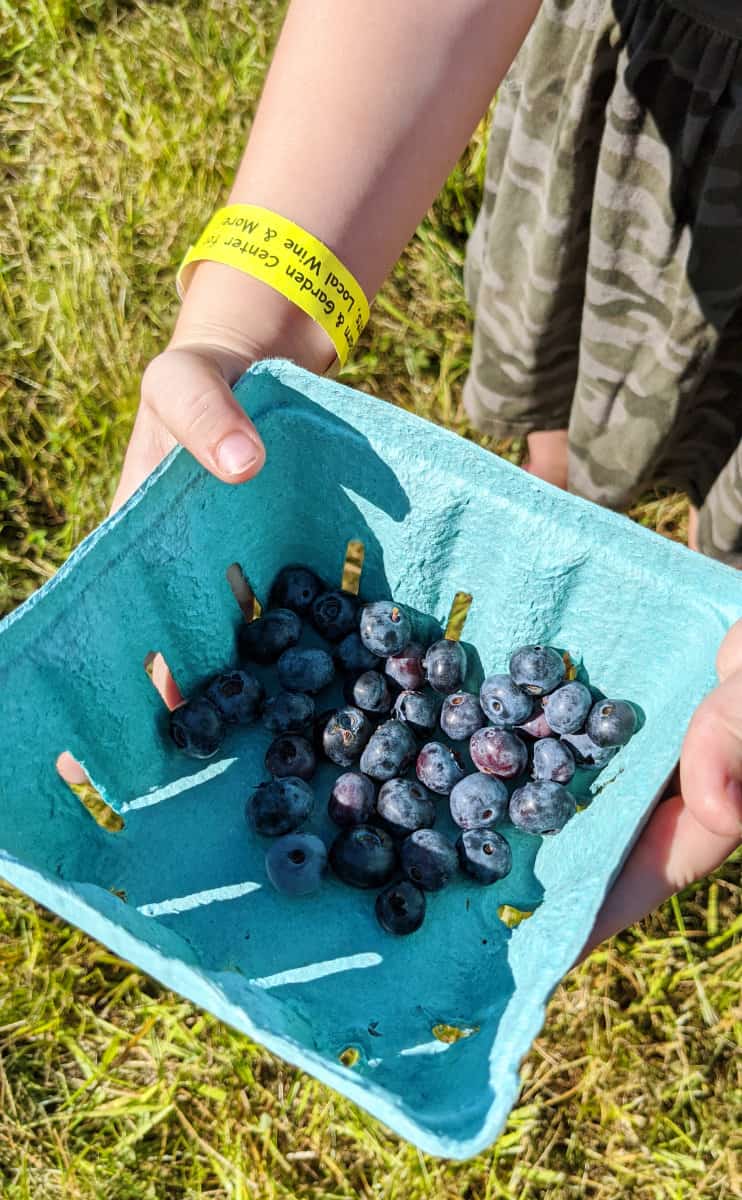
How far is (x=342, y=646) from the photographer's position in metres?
1.58

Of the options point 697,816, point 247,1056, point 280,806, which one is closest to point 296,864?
point 280,806

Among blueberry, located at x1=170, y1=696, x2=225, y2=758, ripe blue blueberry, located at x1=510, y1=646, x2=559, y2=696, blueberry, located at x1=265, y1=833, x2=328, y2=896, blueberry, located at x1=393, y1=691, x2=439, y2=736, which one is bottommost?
blueberry, located at x1=265, y1=833, x2=328, y2=896

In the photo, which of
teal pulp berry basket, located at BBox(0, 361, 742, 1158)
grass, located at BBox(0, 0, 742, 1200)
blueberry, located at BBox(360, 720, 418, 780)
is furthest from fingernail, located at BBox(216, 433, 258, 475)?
grass, located at BBox(0, 0, 742, 1200)

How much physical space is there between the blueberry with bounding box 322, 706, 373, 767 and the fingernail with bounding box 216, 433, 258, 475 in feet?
1.40

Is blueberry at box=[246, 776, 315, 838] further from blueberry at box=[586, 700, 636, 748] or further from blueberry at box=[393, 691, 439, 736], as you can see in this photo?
blueberry at box=[586, 700, 636, 748]

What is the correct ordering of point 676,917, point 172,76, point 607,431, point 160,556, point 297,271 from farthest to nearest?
point 172,76
point 676,917
point 607,431
point 297,271
point 160,556

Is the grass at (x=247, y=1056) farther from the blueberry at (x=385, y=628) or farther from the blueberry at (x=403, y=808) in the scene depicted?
the blueberry at (x=385, y=628)

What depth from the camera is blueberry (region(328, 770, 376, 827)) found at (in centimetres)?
148

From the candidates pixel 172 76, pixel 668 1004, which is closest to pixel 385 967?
pixel 668 1004

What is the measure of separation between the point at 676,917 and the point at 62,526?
1741 millimetres

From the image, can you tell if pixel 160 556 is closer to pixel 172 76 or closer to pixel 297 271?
pixel 297 271

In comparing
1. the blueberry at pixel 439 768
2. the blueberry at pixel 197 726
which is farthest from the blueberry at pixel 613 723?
the blueberry at pixel 197 726

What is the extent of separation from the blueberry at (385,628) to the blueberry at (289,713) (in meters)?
A: 0.13

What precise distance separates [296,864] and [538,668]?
0.43m
